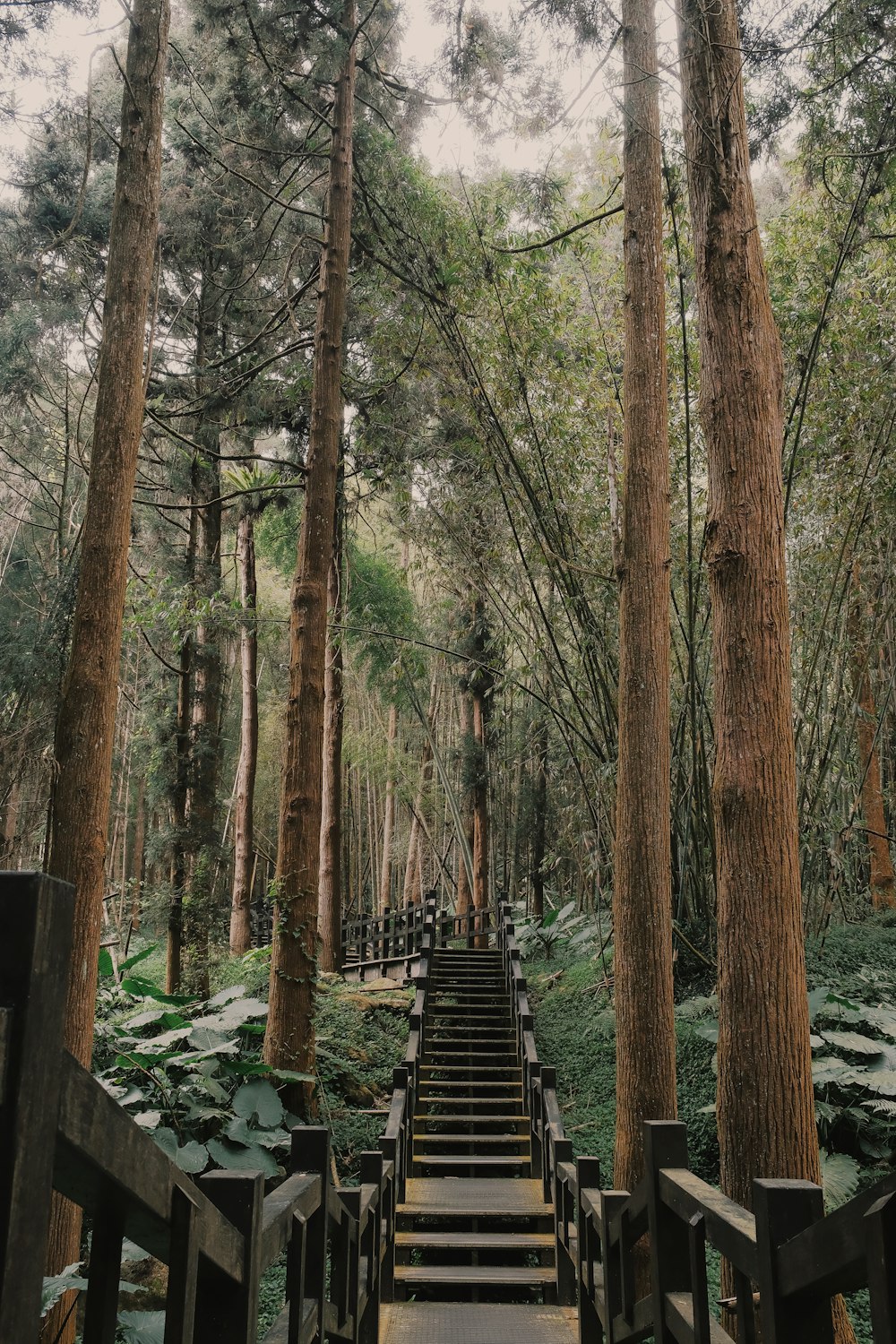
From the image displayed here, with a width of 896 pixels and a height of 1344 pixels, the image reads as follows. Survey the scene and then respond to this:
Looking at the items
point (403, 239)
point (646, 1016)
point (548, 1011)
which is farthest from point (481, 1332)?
point (403, 239)

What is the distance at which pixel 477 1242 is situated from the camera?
4.70 meters

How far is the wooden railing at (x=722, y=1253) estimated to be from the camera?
105 centimetres

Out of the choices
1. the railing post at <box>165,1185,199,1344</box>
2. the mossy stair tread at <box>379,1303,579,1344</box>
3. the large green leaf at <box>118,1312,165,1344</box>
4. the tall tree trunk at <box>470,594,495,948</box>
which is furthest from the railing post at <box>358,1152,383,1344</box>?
the tall tree trunk at <box>470,594,495,948</box>

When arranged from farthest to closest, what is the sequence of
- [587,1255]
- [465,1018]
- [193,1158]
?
[465,1018] → [193,1158] → [587,1255]

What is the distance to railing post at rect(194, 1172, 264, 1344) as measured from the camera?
49.6 inches

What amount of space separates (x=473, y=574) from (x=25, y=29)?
6223mm

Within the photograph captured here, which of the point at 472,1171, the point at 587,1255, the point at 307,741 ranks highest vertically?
the point at 307,741

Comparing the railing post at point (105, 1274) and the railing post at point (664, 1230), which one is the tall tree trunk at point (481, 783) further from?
the railing post at point (105, 1274)

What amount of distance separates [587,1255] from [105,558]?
3.40m

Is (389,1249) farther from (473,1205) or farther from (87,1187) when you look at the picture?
(87,1187)

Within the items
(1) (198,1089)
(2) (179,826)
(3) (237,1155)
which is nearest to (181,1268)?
(3) (237,1155)

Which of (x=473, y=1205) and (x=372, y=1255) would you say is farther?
(x=473, y=1205)

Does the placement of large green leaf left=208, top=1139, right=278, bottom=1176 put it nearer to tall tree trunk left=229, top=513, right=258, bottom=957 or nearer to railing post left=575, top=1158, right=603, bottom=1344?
railing post left=575, top=1158, right=603, bottom=1344

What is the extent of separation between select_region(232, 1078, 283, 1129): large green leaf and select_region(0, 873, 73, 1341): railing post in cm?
503
